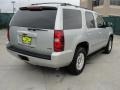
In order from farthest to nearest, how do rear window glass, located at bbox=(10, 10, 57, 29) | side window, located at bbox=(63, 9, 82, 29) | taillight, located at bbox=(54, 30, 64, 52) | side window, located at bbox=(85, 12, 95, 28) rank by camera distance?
side window, located at bbox=(85, 12, 95, 28), side window, located at bbox=(63, 9, 82, 29), rear window glass, located at bbox=(10, 10, 57, 29), taillight, located at bbox=(54, 30, 64, 52)

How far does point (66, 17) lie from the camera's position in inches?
182

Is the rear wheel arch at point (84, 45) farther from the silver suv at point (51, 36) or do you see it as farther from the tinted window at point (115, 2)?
the tinted window at point (115, 2)

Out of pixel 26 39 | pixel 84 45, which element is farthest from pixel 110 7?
pixel 26 39

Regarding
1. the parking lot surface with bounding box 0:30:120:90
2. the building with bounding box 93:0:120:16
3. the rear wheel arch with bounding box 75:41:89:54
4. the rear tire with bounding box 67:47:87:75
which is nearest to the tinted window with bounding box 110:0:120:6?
the building with bounding box 93:0:120:16

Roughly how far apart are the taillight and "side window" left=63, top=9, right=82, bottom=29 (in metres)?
0.26

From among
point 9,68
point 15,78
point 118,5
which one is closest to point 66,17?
point 15,78

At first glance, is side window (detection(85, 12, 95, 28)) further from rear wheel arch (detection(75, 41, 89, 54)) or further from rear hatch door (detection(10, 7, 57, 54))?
rear hatch door (detection(10, 7, 57, 54))

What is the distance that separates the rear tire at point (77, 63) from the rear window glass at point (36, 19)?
45.7 inches

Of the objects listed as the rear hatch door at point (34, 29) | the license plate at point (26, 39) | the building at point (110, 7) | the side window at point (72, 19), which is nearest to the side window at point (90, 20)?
the side window at point (72, 19)

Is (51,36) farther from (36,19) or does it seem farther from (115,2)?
(115,2)

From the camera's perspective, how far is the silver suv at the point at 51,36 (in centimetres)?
431

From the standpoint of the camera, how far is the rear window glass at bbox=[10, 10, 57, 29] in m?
4.39

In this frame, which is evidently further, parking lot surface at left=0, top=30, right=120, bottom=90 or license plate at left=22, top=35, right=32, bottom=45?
license plate at left=22, top=35, right=32, bottom=45

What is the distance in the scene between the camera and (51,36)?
4258 mm
